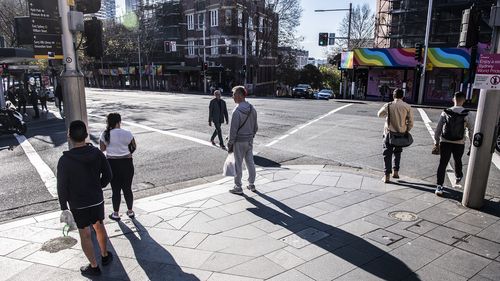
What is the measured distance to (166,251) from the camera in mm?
4605

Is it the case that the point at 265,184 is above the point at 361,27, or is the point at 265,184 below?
below

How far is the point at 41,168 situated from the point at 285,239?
6.96 meters

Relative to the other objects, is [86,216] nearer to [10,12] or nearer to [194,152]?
[194,152]

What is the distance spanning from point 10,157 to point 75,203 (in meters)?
8.07

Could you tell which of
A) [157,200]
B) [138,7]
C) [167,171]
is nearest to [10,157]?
[167,171]

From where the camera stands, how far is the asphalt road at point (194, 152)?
24.8ft

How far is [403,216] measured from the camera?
5605 millimetres

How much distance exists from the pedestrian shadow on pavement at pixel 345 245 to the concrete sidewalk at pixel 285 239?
0.04 ft

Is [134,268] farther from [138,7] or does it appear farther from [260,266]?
[138,7]

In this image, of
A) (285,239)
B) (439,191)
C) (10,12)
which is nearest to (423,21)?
(439,191)

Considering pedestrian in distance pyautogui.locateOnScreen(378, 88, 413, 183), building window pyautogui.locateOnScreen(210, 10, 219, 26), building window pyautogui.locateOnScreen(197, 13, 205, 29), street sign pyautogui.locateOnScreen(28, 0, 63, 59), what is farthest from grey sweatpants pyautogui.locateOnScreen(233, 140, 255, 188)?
building window pyautogui.locateOnScreen(197, 13, 205, 29)

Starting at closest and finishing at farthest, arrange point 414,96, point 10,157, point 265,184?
point 265,184 < point 10,157 < point 414,96

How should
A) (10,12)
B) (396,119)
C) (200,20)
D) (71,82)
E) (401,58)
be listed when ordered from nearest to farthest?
(71,82), (396,119), (10,12), (401,58), (200,20)

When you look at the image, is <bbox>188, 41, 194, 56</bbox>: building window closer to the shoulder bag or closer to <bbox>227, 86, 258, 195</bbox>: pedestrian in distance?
the shoulder bag
